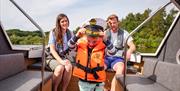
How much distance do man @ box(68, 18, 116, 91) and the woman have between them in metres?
0.92

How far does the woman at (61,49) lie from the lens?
4.12 metres

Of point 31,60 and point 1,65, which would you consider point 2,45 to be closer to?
point 31,60

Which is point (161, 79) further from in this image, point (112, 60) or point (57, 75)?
point (57, 75)

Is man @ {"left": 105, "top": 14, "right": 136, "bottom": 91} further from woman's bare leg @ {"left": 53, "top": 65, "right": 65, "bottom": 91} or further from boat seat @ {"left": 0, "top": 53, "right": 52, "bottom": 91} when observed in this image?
boat seat @ {"left": 0, "top": 53, "right": 52, "bottom": 91}

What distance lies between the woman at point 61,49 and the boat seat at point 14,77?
442 mm

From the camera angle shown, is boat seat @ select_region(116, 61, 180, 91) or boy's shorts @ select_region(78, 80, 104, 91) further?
boy's shorts @ select_region(78, 80, 104, 91)

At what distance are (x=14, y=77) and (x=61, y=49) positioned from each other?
1241mm

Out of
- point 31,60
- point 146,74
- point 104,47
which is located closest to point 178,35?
point 146,74

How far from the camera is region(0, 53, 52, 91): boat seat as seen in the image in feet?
8.76

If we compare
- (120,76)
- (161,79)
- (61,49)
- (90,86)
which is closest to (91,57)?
(90,86)

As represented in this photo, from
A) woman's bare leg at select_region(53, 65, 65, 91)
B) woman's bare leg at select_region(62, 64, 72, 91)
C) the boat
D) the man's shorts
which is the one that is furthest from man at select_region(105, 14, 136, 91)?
woman's bare leg at select_region(53, 65, 65, 91)

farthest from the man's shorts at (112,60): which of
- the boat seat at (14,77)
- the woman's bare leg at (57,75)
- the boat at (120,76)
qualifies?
the boat seat at (14,77)

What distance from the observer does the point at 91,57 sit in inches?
125

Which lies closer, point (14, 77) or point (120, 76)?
point (14, 77)
